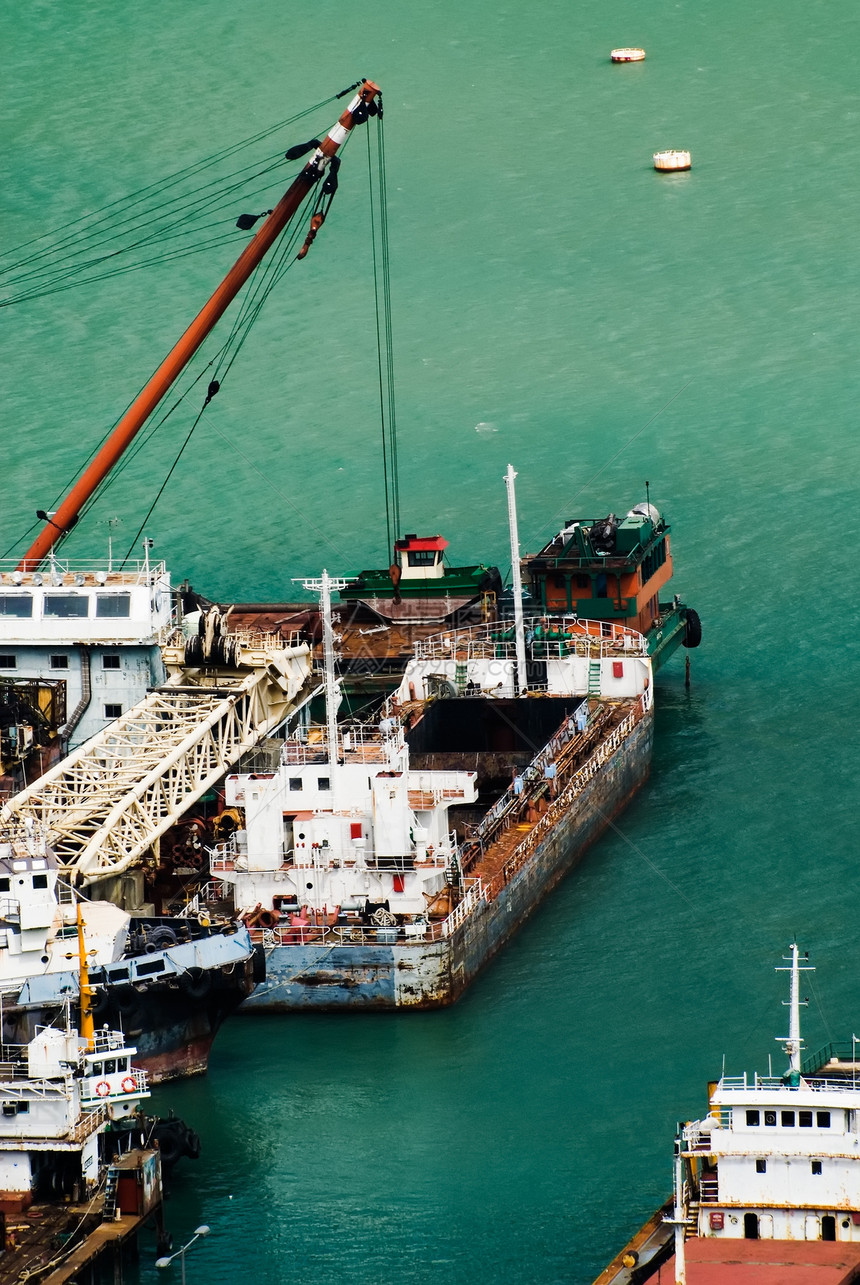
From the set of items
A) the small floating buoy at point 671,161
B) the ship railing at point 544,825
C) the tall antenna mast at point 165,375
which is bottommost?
the ship railing at point 544,825

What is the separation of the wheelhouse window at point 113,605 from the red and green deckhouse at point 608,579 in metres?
13.1

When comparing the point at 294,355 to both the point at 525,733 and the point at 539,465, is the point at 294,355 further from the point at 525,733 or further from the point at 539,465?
the point at 525,733

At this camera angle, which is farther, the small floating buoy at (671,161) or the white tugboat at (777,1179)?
the small floating buoy at (671,161)

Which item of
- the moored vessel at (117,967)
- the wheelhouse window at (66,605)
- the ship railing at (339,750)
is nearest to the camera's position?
the moored vessel at (117,967)

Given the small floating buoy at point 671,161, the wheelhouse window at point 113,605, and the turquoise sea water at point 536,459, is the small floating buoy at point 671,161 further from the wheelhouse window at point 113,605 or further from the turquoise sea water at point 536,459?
the wheelhouse window at point 113,605

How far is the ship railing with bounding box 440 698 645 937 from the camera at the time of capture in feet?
190

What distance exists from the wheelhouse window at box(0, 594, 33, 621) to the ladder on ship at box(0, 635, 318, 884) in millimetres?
3813

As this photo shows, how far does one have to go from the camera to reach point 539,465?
94.2 m

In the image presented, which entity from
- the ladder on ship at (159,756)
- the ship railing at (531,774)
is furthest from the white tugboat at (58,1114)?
the ship railing at (531,774)

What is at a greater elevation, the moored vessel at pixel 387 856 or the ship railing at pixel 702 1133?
the moored vessel at pixel 387 856

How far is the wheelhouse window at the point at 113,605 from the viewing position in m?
69.5

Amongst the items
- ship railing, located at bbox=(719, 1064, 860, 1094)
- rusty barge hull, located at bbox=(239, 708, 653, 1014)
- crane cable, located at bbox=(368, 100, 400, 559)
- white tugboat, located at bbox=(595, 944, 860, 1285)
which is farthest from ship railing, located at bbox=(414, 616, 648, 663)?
white tugboat, located at bbox=(595, 944, 860, 1285)

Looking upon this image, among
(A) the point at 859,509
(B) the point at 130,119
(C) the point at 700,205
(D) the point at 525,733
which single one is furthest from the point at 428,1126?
(B) the point at 130,119

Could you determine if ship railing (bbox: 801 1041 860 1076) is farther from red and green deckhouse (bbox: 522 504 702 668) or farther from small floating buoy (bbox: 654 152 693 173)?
small floating buoy (bbox: 654 152 693 173)
